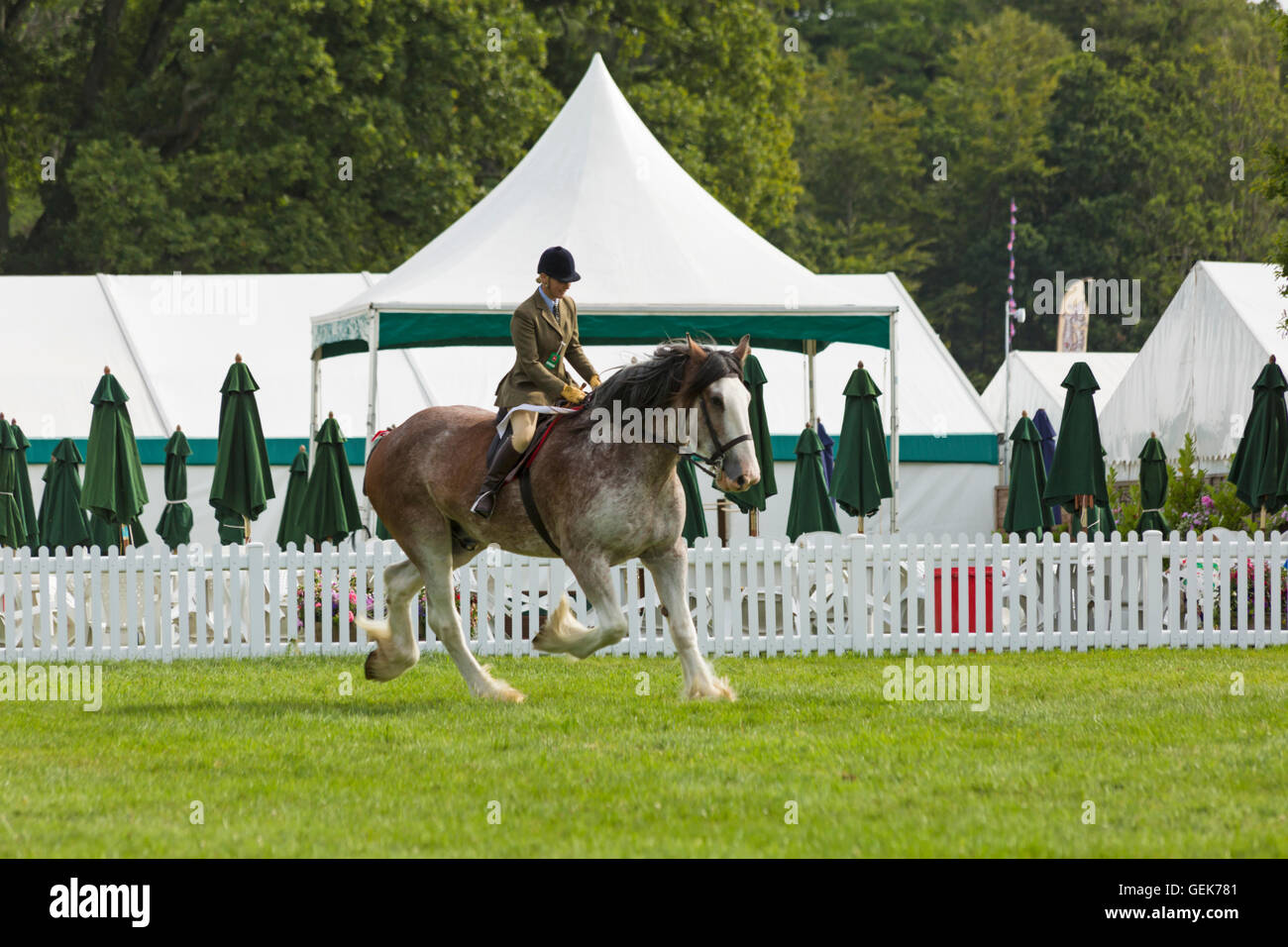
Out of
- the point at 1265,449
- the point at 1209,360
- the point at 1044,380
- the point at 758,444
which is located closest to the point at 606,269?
the point at 758,444

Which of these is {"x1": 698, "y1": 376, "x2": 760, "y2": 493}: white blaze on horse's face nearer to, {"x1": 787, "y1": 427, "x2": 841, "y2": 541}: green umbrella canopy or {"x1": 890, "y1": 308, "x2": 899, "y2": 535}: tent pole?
{"x1": 890, "y1": 308, "x2": 899, "y2": 535}: tent pole

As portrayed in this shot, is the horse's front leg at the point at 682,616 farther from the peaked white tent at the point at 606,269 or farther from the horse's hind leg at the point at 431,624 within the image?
the peaked white tent at the point at 606,269

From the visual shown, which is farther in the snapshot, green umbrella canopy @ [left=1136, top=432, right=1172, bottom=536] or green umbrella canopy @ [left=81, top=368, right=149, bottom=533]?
green umbrella canopy @ [left=1136, top=432, right=1172, bottom=536]

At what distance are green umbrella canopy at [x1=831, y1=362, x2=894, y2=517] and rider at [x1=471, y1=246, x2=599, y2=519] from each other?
663cm

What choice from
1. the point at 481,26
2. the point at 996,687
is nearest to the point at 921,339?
the point at 481,26

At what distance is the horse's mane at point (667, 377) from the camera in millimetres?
9031

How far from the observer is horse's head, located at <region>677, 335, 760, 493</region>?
8.79m

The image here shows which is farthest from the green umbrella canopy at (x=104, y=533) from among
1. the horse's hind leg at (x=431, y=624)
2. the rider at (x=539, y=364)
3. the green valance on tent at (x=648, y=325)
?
the rider at (x=539, y=364)

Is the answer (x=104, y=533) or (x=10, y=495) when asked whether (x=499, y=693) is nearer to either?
(x=104, y=533)

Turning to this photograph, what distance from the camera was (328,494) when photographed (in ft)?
54.8

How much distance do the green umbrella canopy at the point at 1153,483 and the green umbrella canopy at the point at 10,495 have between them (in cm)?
1258

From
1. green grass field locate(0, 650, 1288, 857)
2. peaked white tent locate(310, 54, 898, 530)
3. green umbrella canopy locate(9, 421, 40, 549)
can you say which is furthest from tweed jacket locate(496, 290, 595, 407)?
green umbrella canopy locate(9, 421, 40, 549)
